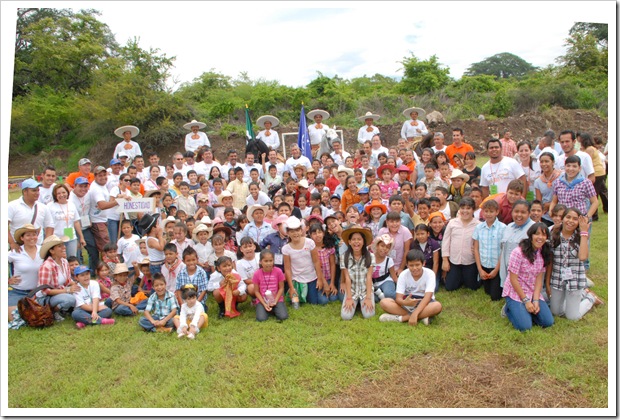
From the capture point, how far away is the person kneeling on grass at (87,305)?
582 cm

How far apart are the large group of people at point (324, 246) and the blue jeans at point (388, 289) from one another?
0.02 meters

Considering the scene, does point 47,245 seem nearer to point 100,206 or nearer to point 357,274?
point 100,206

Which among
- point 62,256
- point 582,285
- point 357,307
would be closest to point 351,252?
point 357,307

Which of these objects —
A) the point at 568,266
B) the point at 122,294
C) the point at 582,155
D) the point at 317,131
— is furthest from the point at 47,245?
the point at 317,131

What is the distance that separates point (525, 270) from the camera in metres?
5.03

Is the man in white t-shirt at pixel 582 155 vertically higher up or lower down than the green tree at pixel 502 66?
lower down

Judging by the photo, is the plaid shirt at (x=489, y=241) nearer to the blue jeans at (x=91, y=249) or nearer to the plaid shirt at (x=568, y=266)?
the plaid shirt at (x=568, y=266)

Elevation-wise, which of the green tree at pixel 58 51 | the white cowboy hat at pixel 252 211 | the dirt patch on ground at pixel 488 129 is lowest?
the white cowboy hat at pixel 252 211

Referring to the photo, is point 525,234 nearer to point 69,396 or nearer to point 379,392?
point 379,392

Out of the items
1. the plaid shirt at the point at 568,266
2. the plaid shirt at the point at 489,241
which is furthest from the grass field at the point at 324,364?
the plaid shirt at the point at 489,241

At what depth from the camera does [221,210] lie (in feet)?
25.9

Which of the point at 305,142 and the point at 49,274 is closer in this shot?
the point at 49,274

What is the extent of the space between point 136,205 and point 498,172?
5.57 m

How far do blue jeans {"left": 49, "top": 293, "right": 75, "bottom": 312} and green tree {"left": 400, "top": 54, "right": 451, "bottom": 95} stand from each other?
85.7 feet
